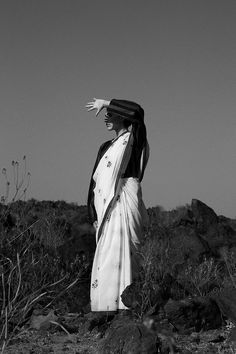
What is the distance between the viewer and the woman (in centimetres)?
601

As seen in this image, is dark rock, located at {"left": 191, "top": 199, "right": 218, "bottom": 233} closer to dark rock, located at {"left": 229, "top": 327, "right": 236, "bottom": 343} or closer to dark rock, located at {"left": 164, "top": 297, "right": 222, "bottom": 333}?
dark rock, located at {"left": 164, "top": 297, "right": 222, "bottom": 333}

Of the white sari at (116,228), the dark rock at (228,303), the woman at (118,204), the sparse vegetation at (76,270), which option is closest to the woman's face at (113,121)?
the woman at (118,204)

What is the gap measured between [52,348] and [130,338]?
103cm

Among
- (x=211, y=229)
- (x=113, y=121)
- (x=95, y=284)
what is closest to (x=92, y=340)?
(x=95, y=284)

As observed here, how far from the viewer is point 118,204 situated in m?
6.13

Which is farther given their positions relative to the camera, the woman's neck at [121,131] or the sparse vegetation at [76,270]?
the woman's neck at [121,131]

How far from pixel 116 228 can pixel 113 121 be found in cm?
119

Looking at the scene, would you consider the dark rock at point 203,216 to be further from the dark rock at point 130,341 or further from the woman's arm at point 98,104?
the dark rock at point 130,341

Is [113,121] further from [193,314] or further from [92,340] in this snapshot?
[92,340]

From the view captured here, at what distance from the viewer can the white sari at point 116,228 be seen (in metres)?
6.00

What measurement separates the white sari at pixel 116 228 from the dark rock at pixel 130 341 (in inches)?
46.2

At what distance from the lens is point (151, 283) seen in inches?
257

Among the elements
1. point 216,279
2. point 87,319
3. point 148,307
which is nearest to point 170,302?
point 148,307

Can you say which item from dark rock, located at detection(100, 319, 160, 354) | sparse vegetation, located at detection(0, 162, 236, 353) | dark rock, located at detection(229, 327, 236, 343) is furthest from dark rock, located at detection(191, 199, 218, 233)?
dark rock, located at detection(100, 319, 160, 354)
